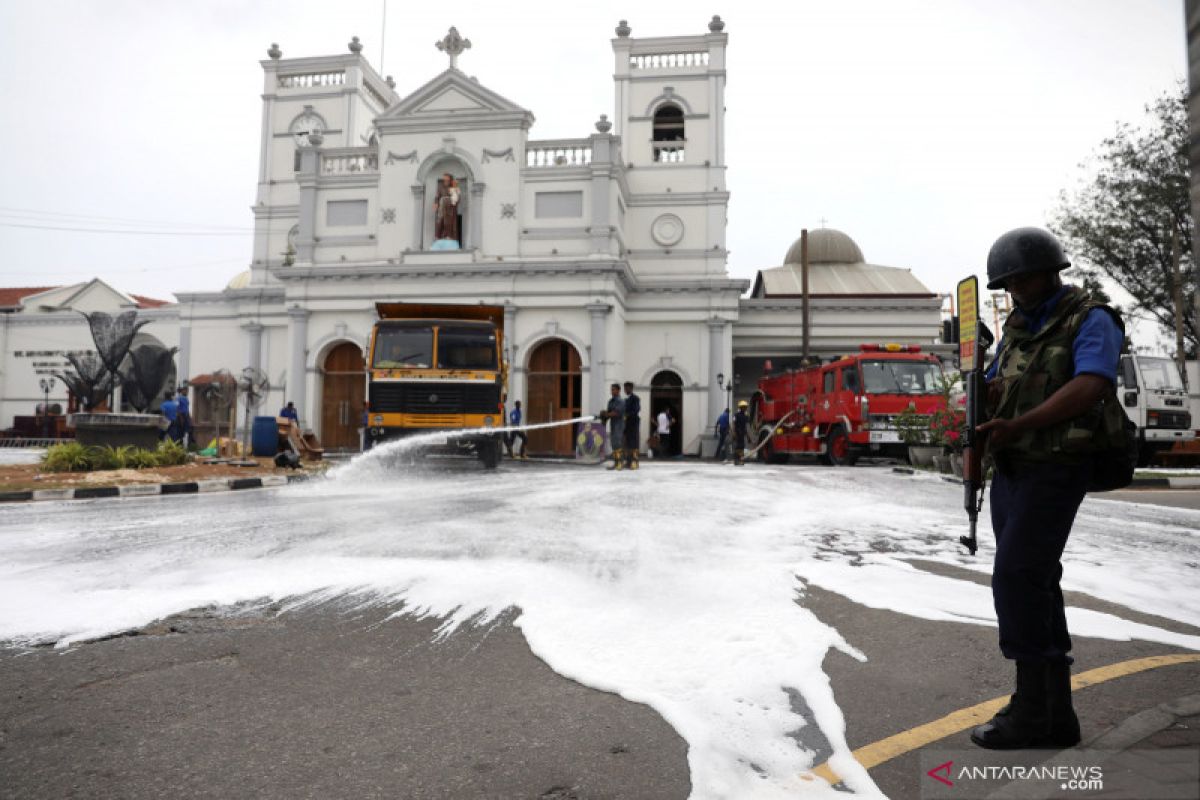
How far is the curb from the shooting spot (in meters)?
10.2

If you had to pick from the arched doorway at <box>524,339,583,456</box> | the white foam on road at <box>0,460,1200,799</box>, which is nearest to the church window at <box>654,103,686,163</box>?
the arched doorway at <box>524,339,583,456</box>

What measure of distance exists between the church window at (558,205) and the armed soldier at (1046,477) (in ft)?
81.7

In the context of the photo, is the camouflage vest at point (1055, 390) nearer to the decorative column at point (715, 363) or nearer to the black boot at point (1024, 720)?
the black boot at point (1024, 720)

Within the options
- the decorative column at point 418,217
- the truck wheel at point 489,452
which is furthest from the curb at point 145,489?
the decorative column at point 418,217

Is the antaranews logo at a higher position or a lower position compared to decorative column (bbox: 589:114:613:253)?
lower

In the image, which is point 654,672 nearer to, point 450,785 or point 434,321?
point 450,785

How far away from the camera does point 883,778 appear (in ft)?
7.44

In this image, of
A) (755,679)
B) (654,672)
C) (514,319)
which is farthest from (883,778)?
(514,319)

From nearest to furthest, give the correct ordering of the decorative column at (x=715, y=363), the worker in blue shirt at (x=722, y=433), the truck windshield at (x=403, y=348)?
1. the truck windshield at (x=403, y=348)
2. the worker in blue shirt at (x=722, y=433)
3. the decorative column at (x=715, y=363)

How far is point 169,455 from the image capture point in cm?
1409

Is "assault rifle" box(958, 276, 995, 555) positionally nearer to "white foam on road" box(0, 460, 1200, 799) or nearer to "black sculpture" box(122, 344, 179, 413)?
"white foam on road" box(0, 460, 1200, 799)

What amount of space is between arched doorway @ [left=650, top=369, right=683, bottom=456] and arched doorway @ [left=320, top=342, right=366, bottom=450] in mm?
10666

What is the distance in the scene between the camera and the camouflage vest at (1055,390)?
2496mm

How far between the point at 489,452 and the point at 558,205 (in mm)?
14168
